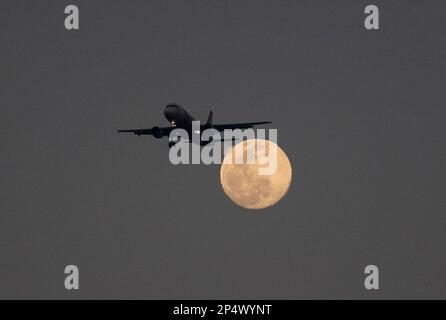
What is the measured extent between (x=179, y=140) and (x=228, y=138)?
17.1ft

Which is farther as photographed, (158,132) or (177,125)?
(177,125)
